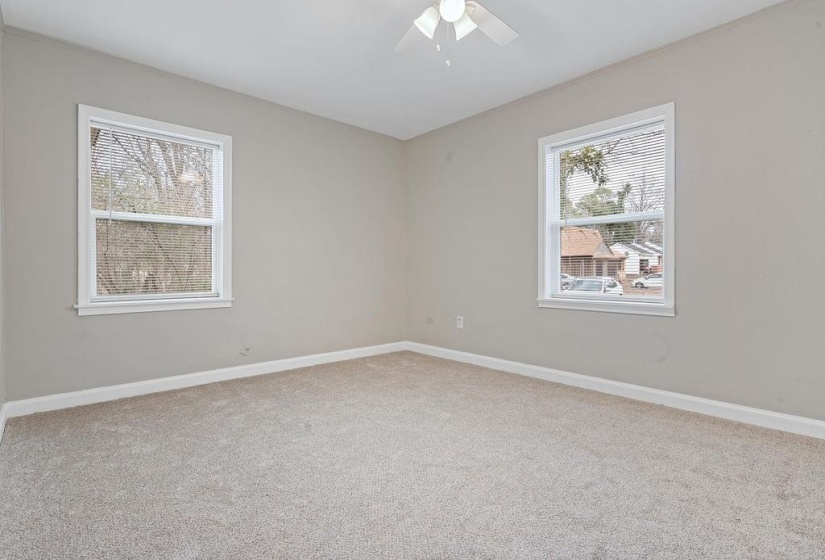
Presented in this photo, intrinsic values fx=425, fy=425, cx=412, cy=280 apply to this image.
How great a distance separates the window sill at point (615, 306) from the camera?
118 inches

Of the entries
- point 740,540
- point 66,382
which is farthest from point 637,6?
point 66,382

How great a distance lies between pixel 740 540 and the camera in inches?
59.2

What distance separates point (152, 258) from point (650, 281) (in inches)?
151

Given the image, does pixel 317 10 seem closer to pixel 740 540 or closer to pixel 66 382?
pixel 66 382

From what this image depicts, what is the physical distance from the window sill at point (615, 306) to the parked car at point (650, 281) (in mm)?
131

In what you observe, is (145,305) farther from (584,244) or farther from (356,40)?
(584,244)

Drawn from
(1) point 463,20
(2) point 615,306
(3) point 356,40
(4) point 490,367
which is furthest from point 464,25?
(4) point 490,367

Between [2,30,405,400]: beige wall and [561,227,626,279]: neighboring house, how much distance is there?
6.78 feet

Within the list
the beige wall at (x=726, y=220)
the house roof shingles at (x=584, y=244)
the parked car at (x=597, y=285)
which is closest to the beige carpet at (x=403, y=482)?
the beige wall at (x=726, y=220)

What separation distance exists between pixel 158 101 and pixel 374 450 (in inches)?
122

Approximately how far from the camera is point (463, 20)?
2.41 m

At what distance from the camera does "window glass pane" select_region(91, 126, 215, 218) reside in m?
3.14

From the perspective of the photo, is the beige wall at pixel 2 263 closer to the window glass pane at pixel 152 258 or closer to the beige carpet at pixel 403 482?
the beige carpet at pixel 403 482

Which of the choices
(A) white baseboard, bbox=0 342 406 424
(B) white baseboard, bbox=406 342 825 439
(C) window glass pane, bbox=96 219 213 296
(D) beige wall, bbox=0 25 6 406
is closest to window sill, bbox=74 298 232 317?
(C) window glass pane, bbox=96 219 213 296
